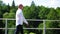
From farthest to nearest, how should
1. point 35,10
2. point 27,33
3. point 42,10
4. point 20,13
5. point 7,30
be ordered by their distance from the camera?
point 35,10 → point 42,10 → point 27,33 → point 7,30 → point 20,13

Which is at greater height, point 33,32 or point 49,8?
point 49,8

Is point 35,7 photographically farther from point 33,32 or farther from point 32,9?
point 33,32

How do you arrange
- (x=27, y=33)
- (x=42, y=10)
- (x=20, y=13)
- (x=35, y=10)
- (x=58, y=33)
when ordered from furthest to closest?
(x=35, y=10)
(x=42, y=10)
(x=58, y=33)
(x=27, y=33)
(x=20, y=13)

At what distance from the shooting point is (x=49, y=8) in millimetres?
15453

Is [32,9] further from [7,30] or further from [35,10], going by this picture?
[7,30]

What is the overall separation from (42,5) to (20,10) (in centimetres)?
890

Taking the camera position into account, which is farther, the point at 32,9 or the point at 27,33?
the point at 32,9

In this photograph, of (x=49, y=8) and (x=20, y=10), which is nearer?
(x=20, y=10)

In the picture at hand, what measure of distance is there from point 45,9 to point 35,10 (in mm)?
632

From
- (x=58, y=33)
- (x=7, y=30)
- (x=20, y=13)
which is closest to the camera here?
(x=20, y=13)

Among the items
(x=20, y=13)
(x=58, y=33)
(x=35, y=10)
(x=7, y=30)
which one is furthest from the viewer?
(x=35, y=10)

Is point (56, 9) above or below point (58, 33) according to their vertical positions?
above

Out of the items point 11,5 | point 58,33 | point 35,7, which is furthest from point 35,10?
point 58,33

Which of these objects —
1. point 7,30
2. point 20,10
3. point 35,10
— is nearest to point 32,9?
point 35,10
